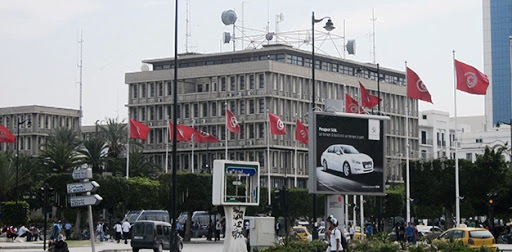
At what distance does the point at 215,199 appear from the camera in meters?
39.2

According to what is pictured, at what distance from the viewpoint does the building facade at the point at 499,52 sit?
19700 centimetres

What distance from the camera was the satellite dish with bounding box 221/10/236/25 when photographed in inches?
4500

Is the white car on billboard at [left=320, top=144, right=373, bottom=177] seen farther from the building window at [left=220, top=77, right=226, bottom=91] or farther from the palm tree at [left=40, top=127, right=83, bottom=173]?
the building window at [left=220, top=77, right=226, bottom=91]

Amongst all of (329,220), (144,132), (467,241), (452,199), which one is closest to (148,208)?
(144,132)

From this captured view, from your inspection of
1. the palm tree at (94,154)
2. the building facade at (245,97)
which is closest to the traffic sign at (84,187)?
the palm tree at (94,154)

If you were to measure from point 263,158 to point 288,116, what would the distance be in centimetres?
714

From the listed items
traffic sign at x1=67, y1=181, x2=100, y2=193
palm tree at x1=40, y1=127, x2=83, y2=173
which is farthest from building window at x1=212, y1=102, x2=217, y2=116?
traffic sign at x1=67, y1=181, x2=100, y2=193

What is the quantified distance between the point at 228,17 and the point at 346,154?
75140 millimetres

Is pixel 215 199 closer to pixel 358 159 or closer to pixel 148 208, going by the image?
pixel 358 159

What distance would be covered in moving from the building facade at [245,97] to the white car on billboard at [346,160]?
67.4m

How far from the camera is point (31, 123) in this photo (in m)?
139

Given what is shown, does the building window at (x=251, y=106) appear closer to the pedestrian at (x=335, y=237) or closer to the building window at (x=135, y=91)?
the building window at (x=135, y=91)

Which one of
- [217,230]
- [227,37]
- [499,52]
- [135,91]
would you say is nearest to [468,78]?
[217,230]

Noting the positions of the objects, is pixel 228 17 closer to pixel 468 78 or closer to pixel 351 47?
pixel 351 47
